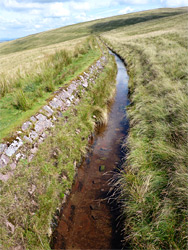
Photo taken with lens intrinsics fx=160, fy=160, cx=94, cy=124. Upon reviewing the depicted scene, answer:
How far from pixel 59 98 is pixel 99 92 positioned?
3.09 metres

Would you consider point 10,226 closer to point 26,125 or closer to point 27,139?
point 27,139

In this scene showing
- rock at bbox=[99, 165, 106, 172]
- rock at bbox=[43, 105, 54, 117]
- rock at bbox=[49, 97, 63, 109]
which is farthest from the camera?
rock at bbox=[49, 97, 63, 109]

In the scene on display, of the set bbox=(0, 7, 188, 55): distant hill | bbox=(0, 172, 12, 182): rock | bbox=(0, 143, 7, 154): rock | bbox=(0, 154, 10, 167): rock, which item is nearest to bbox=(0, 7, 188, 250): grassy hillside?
bbox=(0, 172, 12, 182): rock

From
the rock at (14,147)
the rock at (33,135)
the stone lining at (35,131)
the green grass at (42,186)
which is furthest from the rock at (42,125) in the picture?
the rock at (14,147)

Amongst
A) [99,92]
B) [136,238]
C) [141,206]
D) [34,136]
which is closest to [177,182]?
[141,206]

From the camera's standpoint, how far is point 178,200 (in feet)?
10.2

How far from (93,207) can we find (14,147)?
257 centimetres

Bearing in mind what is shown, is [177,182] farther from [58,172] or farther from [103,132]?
[103,132]

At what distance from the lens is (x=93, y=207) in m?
4.17

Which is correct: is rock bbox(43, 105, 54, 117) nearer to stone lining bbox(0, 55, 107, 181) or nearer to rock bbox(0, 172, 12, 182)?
stone lining bbox(0, 55, 107, 181)

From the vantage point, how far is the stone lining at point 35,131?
3895 millimetres

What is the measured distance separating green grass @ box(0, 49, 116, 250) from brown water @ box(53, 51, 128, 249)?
32cm

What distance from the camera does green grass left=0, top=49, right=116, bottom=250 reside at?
3.09 m

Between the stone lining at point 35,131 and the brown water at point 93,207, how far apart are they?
168cm
